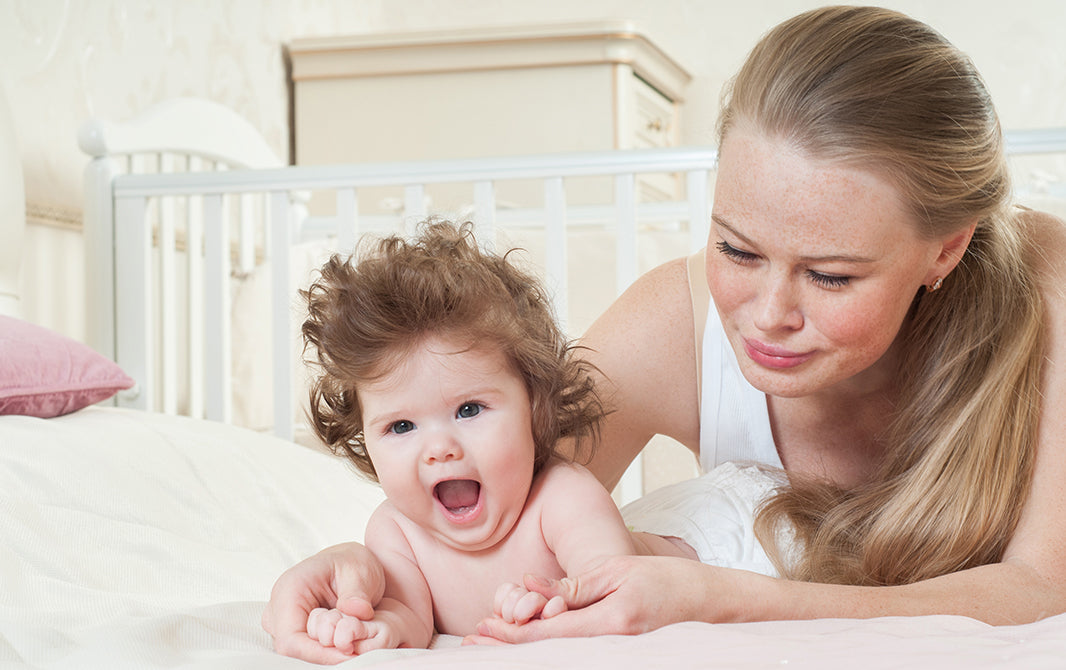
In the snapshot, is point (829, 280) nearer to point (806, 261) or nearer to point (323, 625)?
point (806, 261)

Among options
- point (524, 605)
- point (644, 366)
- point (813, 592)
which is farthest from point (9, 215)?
point (813, 592)

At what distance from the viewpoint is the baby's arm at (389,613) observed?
0.74 meters

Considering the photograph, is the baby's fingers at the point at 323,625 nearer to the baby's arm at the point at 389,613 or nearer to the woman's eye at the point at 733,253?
the baby's arm at the point at 389,613

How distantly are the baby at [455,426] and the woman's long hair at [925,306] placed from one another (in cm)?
24

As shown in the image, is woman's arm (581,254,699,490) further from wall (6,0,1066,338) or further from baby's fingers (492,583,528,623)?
wall (6,0,1066,338)

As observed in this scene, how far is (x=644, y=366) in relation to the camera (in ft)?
3.99

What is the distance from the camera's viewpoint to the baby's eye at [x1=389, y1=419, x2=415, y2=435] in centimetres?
85

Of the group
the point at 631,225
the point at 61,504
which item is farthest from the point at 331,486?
the point at 631,225

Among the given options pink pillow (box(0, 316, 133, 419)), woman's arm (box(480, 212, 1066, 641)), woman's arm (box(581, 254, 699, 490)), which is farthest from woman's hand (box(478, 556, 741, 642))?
pink pillow (box(0, 316, 133, 419))

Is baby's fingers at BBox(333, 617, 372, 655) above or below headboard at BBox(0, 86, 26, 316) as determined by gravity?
below

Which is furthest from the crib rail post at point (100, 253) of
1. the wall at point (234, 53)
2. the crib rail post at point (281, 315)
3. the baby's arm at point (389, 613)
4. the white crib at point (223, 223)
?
the baby's arm at point (389, 613)

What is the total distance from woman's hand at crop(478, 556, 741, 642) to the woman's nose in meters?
0.26

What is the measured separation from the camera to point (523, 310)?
0.90 m

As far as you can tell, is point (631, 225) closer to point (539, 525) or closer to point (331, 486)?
point (331, 486)
